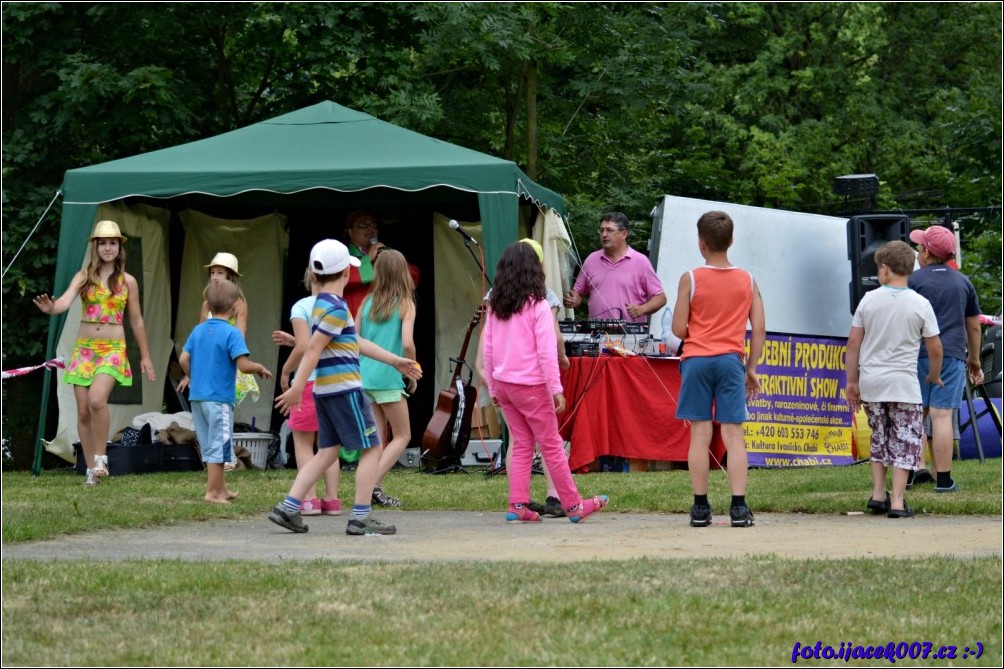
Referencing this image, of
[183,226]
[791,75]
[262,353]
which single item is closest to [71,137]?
[183,226]

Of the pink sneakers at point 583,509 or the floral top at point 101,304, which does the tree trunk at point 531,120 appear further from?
the pink sneakers at point 583,509

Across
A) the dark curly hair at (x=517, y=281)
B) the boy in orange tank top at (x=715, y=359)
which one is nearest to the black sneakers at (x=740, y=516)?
the boy in orange tank top at (x=715, y=359)

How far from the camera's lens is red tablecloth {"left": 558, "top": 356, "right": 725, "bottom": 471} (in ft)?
39.1

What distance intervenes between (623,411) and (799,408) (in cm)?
187

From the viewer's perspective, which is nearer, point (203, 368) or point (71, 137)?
point (203, 368)

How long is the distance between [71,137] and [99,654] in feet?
40.5

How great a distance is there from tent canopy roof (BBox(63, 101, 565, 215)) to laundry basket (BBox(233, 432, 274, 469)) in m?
2.36

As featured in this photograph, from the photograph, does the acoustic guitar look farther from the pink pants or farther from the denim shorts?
the pink pants

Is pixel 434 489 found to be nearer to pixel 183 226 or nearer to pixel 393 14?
pixel 183 226

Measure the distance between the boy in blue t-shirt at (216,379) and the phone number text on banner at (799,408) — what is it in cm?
510

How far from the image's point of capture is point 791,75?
1065 inches

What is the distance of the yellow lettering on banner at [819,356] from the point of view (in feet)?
43.2

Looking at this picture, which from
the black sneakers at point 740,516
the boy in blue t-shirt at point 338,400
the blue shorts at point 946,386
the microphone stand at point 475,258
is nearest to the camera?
the boy in blue t-shirt at point 338,400

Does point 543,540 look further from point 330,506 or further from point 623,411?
point 623,411
